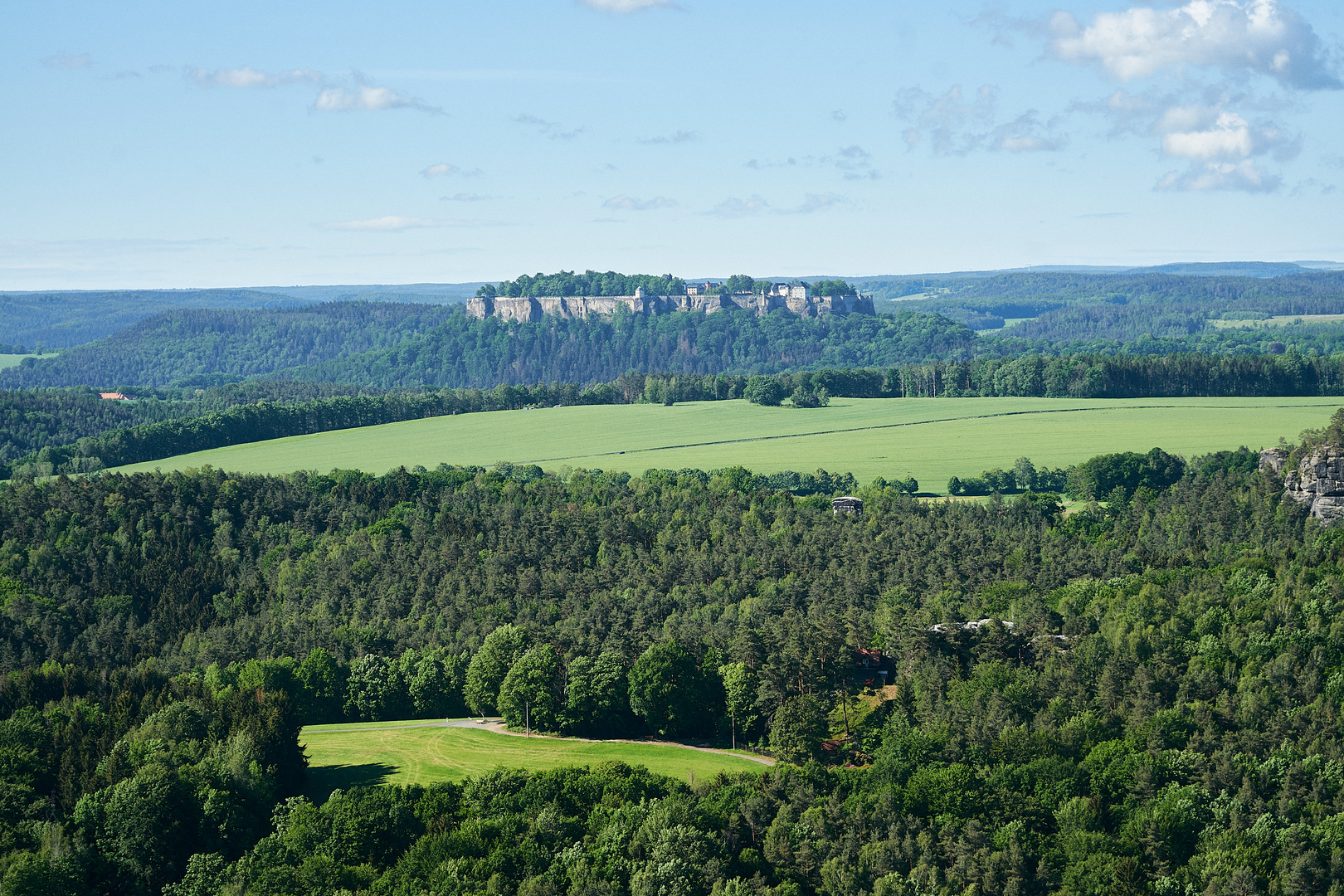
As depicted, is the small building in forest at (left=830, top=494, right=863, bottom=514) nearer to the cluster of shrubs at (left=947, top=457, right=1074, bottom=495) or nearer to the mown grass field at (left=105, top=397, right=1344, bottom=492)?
the cluster of shrubs at (left=947, top=457, right=1074, bottom=495)

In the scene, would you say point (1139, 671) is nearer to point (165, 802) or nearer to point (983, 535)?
point (983, 535)

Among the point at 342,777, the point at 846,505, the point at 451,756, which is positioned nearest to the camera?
the point at 342,777

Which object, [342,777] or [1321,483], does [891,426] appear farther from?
[342,777]

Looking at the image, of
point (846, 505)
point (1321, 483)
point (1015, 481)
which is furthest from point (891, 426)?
point (1321, 483)

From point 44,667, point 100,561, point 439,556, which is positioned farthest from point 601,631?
point 100,561

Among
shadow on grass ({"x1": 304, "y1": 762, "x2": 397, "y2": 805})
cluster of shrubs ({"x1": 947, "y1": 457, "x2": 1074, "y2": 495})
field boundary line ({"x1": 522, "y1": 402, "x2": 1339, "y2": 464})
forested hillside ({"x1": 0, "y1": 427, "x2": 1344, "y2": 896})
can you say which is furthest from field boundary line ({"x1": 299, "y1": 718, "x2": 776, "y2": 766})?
field boundary line ({"x1": 522, "y1": 402, "x2": 1339, "y2": 464})

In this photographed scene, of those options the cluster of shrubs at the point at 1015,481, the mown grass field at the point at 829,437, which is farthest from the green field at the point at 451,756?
the mown grass field at the point at 829,437
